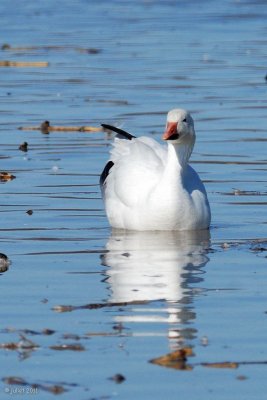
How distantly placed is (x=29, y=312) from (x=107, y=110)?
29.1 feet

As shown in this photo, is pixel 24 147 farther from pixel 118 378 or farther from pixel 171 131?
pixel 118 378

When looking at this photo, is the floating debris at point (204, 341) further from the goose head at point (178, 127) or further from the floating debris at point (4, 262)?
the goose head at point (178, 127)

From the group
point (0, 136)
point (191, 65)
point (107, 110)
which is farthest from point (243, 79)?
point (0, 136)

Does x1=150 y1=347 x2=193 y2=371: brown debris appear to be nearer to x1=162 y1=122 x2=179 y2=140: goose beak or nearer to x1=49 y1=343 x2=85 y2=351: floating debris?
x1=49 y1=343 x2=85 y2=351: floating debris

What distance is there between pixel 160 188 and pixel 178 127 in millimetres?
482

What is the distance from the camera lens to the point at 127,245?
387 inches

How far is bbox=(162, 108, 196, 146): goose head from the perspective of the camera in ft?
34.3

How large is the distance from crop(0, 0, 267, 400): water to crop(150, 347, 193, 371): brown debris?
0.02 meters

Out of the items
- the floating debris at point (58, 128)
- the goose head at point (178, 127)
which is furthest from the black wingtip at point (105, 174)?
the floating debris at point (58, 128)

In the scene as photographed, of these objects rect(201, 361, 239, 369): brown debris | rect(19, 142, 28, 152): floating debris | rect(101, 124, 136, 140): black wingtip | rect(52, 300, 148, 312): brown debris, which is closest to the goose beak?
rect(101, 124, 136, 140): black wingtip

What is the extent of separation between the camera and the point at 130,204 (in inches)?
415

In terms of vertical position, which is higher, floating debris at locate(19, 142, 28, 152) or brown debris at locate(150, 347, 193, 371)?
floating debris at locate(19, 142, 28, 152)

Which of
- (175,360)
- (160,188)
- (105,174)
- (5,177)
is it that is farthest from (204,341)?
(5,177)

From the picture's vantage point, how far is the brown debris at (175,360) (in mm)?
6469
